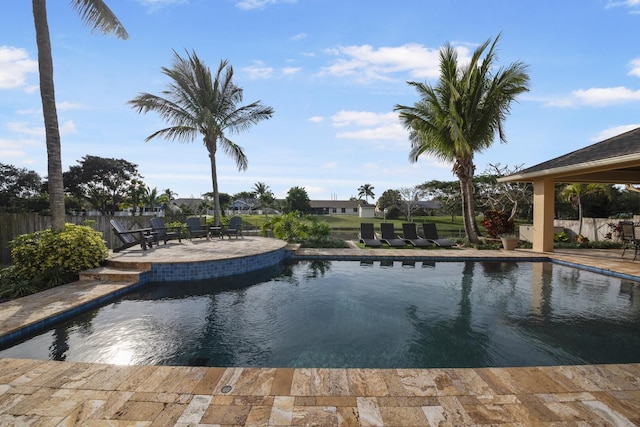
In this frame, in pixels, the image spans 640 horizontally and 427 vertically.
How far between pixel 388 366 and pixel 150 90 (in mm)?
16129

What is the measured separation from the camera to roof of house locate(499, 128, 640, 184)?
8.56 meters

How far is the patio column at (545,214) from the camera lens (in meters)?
11.7

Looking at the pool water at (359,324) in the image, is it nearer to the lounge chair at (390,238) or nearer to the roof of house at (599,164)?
the roof of house at (599,164)

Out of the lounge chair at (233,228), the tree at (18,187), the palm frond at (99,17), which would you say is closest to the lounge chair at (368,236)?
the lounge chair at (233,228)

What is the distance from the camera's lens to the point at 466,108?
13.4m

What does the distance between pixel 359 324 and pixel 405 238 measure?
9303mm

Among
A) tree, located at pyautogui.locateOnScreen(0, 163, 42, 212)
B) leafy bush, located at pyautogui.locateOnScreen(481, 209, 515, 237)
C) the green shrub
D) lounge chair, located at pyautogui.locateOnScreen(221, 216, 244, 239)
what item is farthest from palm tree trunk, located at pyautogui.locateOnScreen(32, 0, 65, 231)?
tree, located at pyautogui.locateOnScreen(0, 163, 42, 212)

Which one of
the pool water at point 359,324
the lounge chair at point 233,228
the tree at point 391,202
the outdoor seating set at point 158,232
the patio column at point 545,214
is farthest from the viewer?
the tree at point 391,202

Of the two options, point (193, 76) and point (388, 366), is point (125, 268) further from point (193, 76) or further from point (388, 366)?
point (193, 76)

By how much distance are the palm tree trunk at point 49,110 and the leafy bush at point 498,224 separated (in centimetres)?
1520

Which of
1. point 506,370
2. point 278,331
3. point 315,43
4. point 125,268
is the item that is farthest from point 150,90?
point 506,370

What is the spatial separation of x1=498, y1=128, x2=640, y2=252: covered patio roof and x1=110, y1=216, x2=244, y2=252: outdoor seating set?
11797mm

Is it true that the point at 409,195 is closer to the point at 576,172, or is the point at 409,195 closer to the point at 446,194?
the point at 446,194

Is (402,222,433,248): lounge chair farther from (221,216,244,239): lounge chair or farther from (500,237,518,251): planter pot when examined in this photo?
(221,216,244,239): lounge chair
